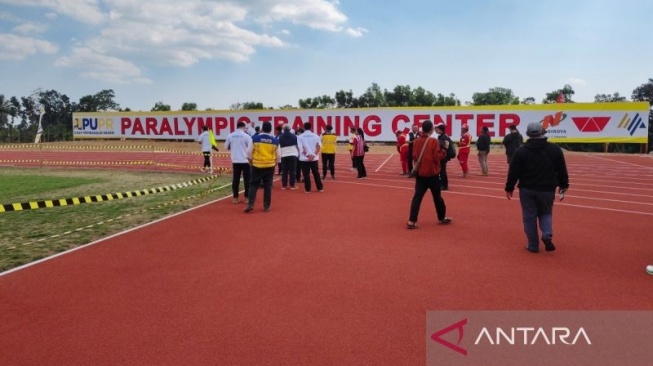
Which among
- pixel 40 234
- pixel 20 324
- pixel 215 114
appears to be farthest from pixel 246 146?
pixel 215 114

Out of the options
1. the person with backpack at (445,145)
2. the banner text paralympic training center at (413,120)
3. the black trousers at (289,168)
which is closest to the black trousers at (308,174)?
the black trousers at (289,168)

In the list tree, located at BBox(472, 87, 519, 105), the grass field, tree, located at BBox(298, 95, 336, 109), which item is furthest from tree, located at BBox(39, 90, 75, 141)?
the grass field

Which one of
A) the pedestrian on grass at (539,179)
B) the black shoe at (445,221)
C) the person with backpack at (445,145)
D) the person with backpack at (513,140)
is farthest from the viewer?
the person with backpack at (513,140)

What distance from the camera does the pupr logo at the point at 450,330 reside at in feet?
11.4

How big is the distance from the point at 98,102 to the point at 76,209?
91303mm

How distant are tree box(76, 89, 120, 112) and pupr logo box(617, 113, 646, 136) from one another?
85049 mm

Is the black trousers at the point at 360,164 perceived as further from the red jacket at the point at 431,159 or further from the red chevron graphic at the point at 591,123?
the red chevron graphic at the point at 591,123

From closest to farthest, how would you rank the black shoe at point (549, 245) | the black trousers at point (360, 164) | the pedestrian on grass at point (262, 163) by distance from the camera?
the black shoe at point (549, 245)
the pedestrian on grass at point (262, 163)
the black trousers at point (360, 164)

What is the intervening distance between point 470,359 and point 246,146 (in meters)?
7.76

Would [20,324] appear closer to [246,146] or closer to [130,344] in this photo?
[130,344]

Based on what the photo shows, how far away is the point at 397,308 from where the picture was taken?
4.15 meters

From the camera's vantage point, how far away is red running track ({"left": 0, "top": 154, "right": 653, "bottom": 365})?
11.6 feet

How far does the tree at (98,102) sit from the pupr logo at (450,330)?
9359cm

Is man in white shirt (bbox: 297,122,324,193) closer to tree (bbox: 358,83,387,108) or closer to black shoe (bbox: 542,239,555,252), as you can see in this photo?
black shoe (bbox: 542,239,555,252)
